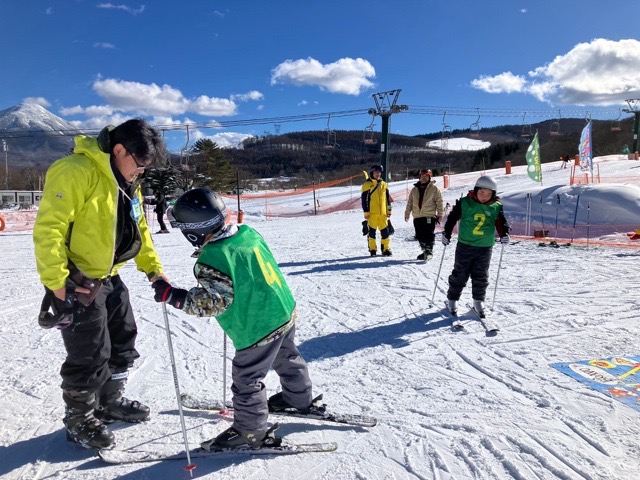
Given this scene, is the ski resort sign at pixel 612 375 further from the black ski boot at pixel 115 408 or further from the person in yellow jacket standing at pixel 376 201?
the person in yellow jacket standing at pixel 376 201

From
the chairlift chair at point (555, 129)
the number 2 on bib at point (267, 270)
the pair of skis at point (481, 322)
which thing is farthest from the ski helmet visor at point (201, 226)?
the chairlift chair at point (555, 129)

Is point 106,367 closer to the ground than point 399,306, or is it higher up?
higher up

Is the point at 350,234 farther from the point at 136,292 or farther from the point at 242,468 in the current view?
the point at 242,468

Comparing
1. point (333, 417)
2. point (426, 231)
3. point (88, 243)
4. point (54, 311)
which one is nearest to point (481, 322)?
point (333, 417)

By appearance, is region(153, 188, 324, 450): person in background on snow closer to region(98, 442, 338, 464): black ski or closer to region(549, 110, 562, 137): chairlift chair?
region(98, 442, 338, 464): black ski

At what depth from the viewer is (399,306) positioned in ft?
20.6

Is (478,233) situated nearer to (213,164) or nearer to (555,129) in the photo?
(555,129)

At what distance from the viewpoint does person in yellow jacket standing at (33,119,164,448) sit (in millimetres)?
2438

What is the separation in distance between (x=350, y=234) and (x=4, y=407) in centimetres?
1166

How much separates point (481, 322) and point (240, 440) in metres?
3.63

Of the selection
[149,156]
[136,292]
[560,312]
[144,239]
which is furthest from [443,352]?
[136,292]

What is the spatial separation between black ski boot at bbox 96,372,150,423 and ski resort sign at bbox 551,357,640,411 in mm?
3559

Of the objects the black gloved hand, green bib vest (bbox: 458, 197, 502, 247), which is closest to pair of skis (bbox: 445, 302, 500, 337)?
green bib vest (bbox: 458, 197, 502, 247)

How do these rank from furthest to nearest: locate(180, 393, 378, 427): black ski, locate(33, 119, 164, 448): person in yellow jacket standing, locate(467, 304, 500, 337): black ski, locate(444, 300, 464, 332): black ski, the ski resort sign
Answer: locate(444, 300, 464, 332): black ski < locate(467, 304, 500, 337): black ski < the ski resort sign < locate(180, 393, 378, 427): black ski < locate(33, 119, 164, 448): person in yellow jacket standing
